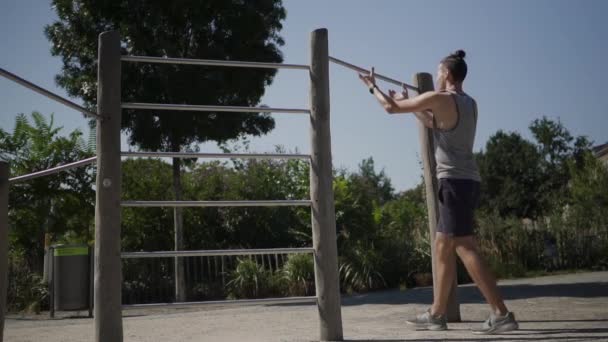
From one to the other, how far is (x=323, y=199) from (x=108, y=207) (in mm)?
1318

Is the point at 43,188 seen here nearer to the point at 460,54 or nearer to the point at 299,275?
the point at 299,275

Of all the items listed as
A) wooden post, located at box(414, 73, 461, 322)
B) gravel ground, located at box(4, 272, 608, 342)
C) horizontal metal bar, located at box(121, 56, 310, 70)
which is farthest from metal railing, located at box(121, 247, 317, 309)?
horizontal metal bar, located at box(121, 56, 310, 70)

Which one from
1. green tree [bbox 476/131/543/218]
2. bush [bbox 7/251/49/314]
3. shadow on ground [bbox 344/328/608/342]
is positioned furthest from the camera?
green tree [bbox 476/131/543/218]

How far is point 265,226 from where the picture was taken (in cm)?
1391

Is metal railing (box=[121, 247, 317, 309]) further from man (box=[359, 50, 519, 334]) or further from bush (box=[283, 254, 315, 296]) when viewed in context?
man (box=[359, 50, 519, 334])

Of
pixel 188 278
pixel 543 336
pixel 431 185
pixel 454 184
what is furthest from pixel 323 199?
pixel 188 278

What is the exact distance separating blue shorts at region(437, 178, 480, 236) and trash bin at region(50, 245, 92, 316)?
5987 mm

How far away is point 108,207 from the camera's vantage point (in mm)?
3463

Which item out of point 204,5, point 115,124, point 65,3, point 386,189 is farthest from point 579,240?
point 386,189

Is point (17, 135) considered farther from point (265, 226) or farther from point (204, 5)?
point (265, 226)

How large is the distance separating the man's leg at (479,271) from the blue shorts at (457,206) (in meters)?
0.07

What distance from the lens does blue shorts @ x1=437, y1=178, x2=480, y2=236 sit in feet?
12.6

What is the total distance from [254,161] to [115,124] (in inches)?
521

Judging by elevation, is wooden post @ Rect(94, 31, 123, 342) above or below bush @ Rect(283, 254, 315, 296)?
above
